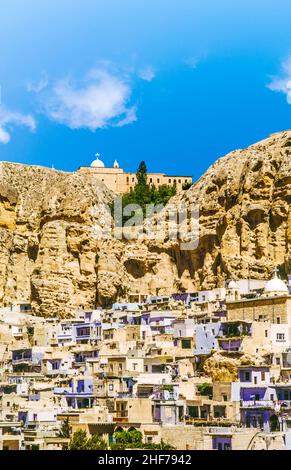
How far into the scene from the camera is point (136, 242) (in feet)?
233

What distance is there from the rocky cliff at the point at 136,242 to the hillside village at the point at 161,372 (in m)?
2.92

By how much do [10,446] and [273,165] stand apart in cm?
3185

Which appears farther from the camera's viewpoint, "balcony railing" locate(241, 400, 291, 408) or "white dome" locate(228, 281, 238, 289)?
"white dome" locate(228, 281, 238, 289)

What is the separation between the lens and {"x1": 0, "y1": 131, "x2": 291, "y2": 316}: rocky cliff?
6469cm

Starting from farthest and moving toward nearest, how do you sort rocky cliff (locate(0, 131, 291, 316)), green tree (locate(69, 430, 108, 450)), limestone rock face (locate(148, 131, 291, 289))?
rocky cliff (locate(0, 131, 291, 316))
limestone rock face (locate(148, 131, 291, 289))
green tree (locate(69, 430, 108, 450))

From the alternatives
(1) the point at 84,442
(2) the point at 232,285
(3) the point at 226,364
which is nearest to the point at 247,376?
(3) the point at 226,364

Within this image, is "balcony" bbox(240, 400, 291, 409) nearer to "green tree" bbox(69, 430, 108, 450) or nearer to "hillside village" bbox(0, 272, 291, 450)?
"hillside village" bbox(0, 272, 291, 450)

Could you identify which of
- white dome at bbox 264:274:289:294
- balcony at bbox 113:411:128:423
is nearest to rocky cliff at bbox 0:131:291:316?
white dome at bbox 264:274:289:294

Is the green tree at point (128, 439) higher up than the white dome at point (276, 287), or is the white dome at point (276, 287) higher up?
the white dome at point (276, 287)

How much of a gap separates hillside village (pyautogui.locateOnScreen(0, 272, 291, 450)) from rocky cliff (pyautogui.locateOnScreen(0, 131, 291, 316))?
2.92 m

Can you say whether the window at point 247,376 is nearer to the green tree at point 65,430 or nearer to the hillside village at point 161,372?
the hillside village at point 161,372

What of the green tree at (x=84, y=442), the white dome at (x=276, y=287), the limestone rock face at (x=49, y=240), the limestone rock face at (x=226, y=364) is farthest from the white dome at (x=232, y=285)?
the green tree at (x=84, y=442)

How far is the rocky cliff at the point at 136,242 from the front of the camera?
212 feet

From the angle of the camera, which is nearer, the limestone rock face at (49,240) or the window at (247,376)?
the window at (247,376)
